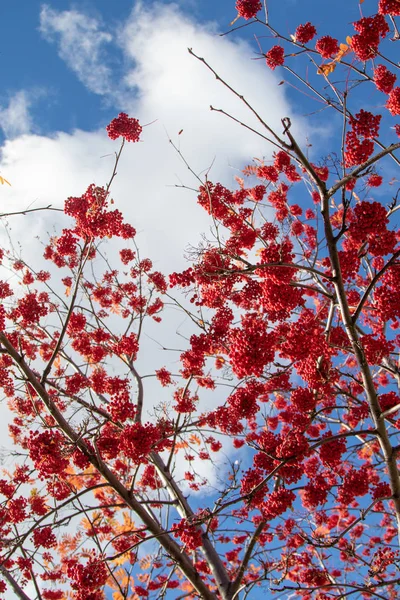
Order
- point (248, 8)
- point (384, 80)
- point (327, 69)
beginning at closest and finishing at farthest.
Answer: point (327, 69) → point (384, 80) → point (248, 8)

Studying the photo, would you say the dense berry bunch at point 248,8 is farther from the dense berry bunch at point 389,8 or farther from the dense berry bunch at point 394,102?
the dense berry bunch at point 394,102

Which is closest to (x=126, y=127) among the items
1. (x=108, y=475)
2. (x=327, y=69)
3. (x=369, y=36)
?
(x=327, y=69)

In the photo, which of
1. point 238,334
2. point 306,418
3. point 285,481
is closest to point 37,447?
point 238,334

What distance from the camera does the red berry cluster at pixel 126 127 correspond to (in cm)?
687

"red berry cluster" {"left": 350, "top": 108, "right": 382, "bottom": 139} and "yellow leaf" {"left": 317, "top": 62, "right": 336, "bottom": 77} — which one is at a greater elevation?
"yellow leaf" {"left": 317, "top": 62, "right": 336, "bottom": 77}

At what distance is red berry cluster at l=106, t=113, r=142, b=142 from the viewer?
6872mm

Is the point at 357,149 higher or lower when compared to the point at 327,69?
lower

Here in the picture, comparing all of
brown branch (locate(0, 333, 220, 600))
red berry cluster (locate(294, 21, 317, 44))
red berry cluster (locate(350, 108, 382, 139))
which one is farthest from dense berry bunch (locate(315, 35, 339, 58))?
brown branch (locate(0, 333, 220, 600))

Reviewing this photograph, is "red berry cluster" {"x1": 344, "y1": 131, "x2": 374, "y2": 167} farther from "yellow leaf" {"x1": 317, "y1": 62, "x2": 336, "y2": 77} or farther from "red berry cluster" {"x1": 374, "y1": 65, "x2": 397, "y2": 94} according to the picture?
"red berry cluster" {"x1": 374, "y1": 65, "x2": 397, "y2": 94}

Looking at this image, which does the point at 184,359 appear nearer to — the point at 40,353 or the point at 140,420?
the point at 140,420

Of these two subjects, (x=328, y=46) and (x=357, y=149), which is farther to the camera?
(x=328, y=46)

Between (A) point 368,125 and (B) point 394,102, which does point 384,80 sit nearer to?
(B) point 394,102

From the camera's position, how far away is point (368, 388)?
4.81 meters

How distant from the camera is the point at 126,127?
6.88 m
